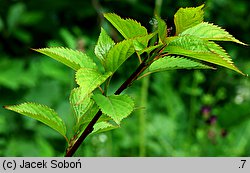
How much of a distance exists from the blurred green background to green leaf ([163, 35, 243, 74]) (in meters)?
1.11

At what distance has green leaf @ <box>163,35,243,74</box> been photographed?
609 mm

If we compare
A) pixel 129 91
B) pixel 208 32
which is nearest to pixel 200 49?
pixel 208 32

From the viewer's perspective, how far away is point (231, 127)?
2307 mm

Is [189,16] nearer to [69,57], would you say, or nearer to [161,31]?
[161,31]

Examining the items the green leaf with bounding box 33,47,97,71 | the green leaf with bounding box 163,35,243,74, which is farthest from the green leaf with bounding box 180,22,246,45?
the green leaf with bounding box 33,47,97,71

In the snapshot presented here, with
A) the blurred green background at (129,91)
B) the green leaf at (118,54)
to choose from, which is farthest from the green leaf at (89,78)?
the blurred green background at (129,91)

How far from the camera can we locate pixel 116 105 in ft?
Answer: 2.11

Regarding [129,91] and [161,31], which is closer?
[161,31]

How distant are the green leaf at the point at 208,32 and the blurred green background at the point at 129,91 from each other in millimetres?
1099

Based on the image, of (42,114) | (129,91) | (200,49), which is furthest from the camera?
(129,91)

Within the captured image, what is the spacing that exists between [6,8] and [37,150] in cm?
97

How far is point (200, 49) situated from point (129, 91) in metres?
2.04
